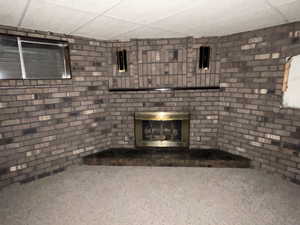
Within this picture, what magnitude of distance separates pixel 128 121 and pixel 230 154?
194 cm

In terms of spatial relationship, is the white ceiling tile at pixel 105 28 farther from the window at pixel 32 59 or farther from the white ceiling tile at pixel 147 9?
the window at pixel 32 59

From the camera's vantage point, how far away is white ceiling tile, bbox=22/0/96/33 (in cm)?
167

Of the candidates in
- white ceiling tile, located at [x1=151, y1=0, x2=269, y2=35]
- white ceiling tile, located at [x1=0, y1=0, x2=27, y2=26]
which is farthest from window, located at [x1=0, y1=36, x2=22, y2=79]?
white ceiling tile, located at [x1=151, y1=0, x2=269, y2=35]

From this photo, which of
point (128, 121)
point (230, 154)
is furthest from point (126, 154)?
point (230, 154)

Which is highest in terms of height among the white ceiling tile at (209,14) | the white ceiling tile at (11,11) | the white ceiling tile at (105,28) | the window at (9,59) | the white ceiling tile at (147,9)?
the white ceiling tile at (105,28)

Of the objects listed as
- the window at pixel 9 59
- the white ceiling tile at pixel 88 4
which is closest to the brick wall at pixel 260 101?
the white ceiling tile at pixel 88 4

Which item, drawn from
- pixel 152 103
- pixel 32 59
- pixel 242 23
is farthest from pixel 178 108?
pixel 32 59

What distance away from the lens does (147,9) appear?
1756 mm

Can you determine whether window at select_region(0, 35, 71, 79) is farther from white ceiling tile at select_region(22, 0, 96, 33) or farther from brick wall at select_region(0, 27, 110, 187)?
white ceiling tile at select_region(22, 0, 96, 33)

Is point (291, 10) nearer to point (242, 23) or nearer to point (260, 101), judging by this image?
point (242, 23)

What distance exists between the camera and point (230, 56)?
2.84 metres

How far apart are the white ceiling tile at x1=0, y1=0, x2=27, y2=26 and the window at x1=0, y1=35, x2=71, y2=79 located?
11.4 inches

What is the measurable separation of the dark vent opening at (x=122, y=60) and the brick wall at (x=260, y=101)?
169cm

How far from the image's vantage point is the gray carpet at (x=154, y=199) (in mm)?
1744
